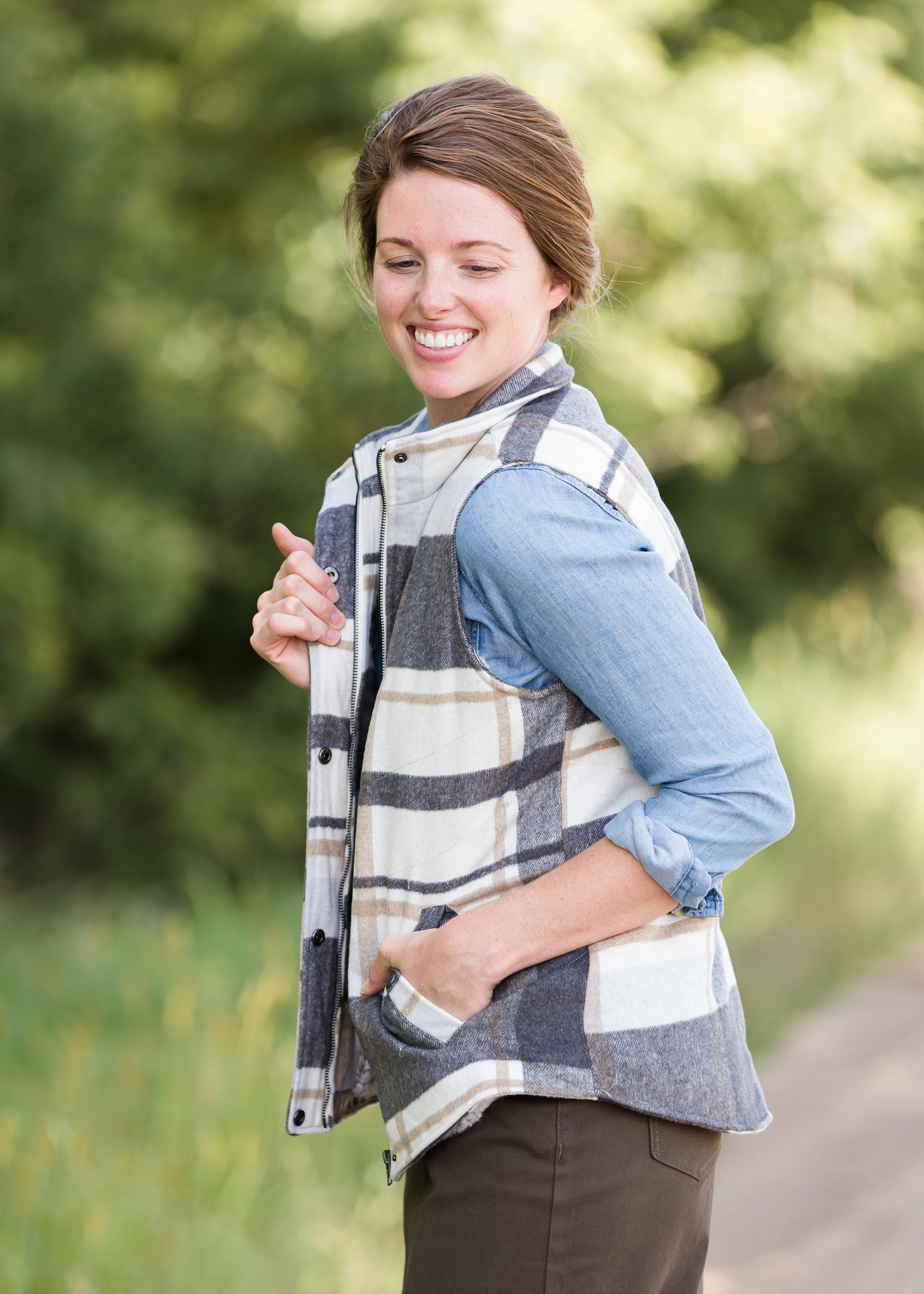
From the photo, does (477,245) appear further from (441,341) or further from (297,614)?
(297,614)

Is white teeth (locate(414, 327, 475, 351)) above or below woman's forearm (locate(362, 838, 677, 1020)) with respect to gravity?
above

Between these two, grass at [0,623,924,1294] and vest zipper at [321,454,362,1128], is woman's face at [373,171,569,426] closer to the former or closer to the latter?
vest zipper at [321,454,362,1128]

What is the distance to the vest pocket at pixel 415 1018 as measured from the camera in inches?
52.0

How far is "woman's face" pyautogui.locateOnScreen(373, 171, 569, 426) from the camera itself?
4.48ft

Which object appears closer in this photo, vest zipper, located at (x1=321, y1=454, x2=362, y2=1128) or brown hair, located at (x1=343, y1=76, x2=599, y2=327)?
brown hair, located at (x1=343, y1=76, x2=599, y2=327)

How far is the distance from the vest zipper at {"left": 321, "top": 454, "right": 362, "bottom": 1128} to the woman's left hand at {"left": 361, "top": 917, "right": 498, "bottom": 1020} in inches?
6.5

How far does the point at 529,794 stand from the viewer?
1.33 metres

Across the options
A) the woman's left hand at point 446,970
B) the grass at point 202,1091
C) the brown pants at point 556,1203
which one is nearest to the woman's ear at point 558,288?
the woman's left hand at point 446,970

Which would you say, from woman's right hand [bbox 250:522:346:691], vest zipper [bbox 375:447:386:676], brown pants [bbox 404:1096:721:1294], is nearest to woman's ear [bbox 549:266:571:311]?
vest zipper [bbox 375:447:386:676]

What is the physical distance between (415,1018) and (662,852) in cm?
32

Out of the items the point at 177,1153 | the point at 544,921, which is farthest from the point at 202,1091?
the point at 544,921

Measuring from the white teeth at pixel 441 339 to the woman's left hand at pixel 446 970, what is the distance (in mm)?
621

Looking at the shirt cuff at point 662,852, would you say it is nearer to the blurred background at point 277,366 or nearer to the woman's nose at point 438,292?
the woman's nose at point 438,292

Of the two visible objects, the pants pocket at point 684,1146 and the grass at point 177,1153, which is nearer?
the pants pocket at point 684,1146
